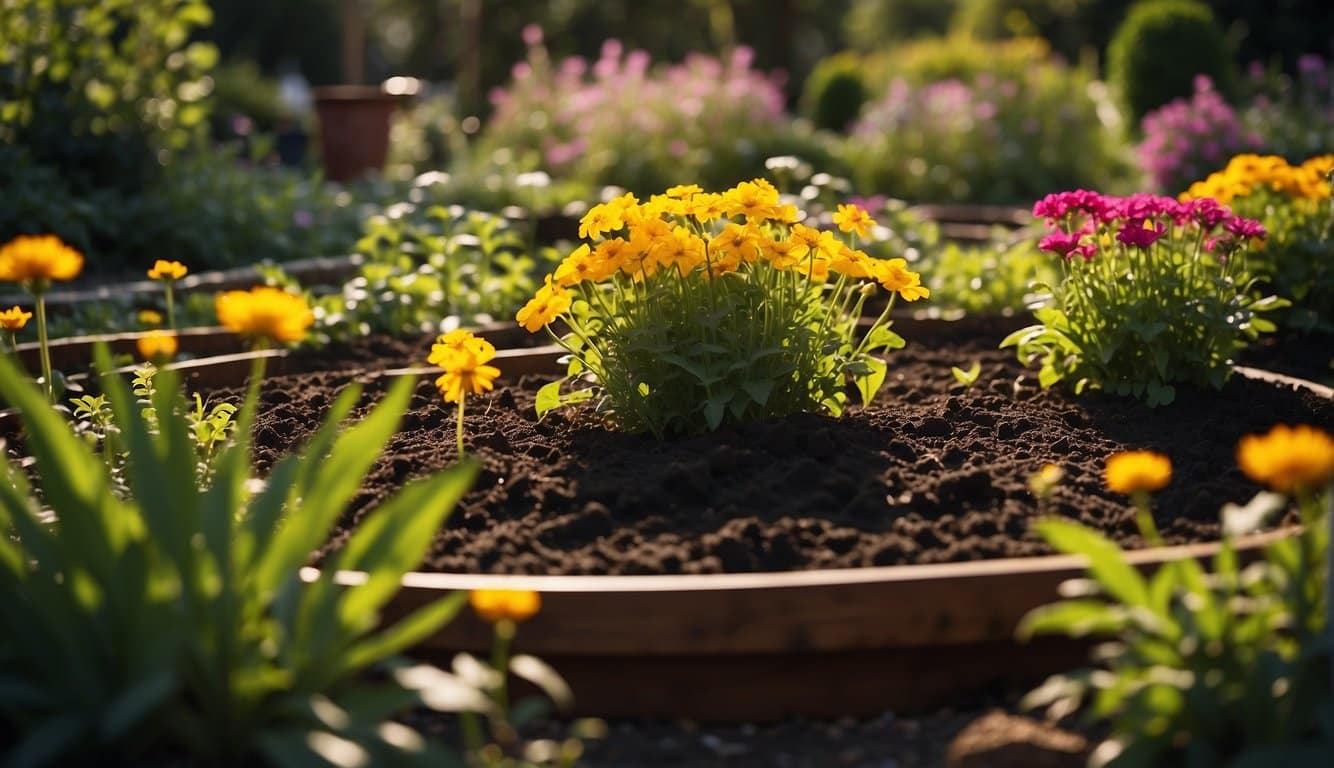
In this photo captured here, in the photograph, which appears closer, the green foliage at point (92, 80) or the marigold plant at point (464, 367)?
the marigold plant at point (464, 367)

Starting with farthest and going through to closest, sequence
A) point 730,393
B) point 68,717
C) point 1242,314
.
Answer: point 1242,314 → point 730,393 → point 68,717

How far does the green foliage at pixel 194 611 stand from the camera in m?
1.99

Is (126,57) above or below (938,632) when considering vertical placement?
above

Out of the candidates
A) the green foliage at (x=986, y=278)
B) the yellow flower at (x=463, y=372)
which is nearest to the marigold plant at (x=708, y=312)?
the yellow flower at (x=463, y=372)

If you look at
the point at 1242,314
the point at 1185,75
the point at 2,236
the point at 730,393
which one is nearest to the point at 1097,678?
the point at 730,393

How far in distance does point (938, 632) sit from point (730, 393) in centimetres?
104

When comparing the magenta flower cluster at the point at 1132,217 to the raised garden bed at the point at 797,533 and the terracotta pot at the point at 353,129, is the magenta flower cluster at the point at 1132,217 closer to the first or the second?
the raised garden bed at the point at 797,533

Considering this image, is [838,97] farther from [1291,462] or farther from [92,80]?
[1291,462]

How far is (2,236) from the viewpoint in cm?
600

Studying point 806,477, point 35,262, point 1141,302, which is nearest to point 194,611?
point 35,262

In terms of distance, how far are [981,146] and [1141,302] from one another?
771 centimetres

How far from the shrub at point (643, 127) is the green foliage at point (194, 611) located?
7944mm

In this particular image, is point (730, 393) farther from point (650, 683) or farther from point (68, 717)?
point (68, 717)

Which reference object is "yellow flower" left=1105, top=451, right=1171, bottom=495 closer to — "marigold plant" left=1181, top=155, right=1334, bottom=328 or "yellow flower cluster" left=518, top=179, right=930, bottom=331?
"yellow flower cluster" left=518, top=179, right=930, bottom=331
